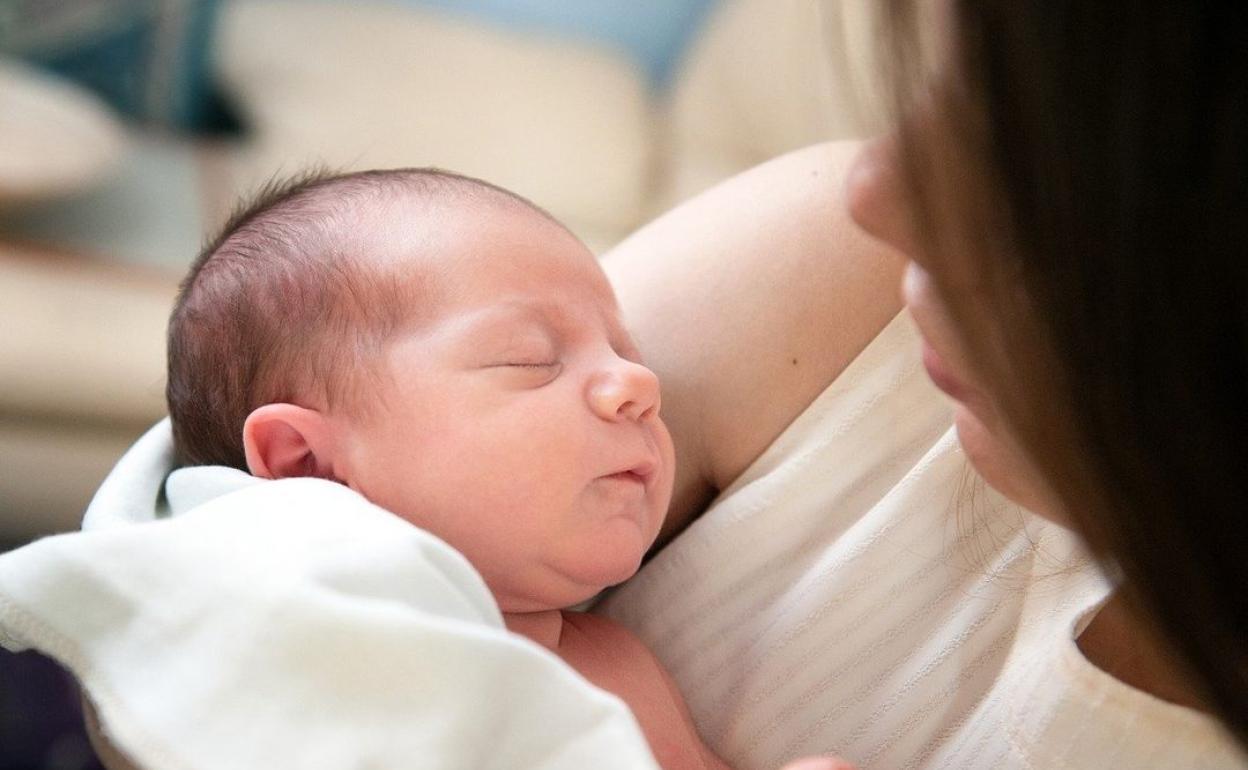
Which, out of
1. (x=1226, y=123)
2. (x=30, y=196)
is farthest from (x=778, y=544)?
(x=30, y=196)

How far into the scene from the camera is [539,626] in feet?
2.58

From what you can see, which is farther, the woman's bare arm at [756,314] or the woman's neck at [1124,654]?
the woman's bare arm at [756,314]

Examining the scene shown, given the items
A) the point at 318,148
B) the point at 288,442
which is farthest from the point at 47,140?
the point at 288,442

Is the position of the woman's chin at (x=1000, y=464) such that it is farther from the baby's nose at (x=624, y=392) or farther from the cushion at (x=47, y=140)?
the cushion at (x=47, y=140)

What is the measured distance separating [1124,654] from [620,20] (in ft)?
8.02

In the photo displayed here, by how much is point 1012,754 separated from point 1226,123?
15.4 inches

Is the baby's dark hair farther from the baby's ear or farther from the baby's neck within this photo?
the baby's neck

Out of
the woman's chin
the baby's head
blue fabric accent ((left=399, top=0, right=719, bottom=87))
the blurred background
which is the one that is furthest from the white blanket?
blue fabric accent ((left=399, top=0, right=719, bottom=87))

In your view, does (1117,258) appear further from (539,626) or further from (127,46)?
(127,46)

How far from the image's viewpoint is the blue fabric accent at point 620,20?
283 centimetres

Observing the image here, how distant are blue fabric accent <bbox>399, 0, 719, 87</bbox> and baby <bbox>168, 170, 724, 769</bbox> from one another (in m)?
2.08

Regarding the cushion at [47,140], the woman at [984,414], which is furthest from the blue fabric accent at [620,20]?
the woman at [984,414]

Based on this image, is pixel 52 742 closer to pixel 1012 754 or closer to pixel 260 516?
pixel 260 516

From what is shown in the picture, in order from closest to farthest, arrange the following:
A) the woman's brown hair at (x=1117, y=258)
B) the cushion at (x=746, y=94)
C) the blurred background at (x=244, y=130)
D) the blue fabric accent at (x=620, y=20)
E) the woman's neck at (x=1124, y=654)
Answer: the woman's brown hair at (x=1117, y=258), the woman's neck at (x=1124, y=654), the blurred background at (x=244, y=130), the cushion at (x=746, y=94), the blue fabric accent at (x=620, y=20)
